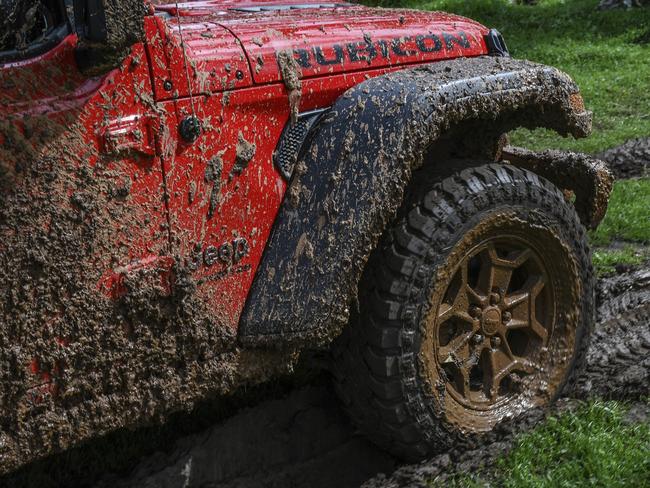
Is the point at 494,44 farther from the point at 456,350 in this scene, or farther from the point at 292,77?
the point at 456,350

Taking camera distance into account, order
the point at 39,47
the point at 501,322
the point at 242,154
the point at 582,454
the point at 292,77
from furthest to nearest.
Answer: the point at 501,322 → the point at 582,454 → the point at 292,77 → the point at 242,154 → the point at 39,47

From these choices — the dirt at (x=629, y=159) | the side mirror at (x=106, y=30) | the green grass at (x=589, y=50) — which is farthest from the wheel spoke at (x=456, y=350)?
the green grass at (x=589, y=50)

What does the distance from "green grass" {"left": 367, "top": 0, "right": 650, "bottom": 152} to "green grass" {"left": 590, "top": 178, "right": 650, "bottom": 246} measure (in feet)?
3.54

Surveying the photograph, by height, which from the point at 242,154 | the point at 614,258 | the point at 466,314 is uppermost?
the point at 242,154

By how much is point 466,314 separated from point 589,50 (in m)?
8.83

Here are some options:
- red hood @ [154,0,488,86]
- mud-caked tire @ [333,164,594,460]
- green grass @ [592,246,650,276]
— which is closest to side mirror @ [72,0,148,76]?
red hood @ [154,0,488,86]

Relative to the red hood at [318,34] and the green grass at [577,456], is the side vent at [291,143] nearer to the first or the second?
the red hood at [318,34]

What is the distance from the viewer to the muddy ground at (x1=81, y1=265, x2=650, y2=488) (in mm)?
3041

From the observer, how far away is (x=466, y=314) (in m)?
3.01

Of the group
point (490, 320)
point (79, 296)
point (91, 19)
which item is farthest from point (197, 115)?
point (490, 320)

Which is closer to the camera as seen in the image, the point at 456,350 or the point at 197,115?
the point at 197,115

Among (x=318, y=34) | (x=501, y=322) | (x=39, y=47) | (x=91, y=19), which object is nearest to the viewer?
(x=91, y=19)

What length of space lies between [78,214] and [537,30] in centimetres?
1144

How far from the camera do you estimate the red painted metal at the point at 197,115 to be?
2.21m
